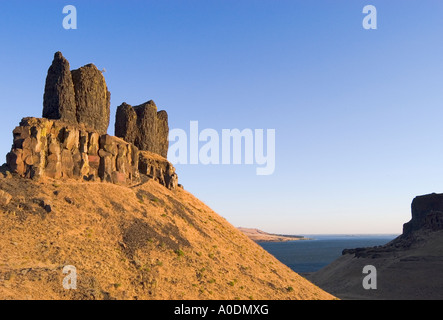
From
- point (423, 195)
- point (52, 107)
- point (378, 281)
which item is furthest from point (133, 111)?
point (423, 195)

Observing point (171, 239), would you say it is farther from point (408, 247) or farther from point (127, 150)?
point (408, 247)

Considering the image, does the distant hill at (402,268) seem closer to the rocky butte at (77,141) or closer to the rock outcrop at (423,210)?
the rock outcrop at (423,210)

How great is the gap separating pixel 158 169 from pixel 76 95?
1226 centimetres

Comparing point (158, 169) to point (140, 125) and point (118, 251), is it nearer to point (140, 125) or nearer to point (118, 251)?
point (140, 125)

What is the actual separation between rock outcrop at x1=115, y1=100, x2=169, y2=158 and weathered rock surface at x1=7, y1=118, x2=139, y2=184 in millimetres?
5327

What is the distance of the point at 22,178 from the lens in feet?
102

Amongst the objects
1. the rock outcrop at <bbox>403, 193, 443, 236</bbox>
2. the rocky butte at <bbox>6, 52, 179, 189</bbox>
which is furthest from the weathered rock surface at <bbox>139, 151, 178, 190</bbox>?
the rock outcrop at <bbox>403, 193, 443, 236</bbox>

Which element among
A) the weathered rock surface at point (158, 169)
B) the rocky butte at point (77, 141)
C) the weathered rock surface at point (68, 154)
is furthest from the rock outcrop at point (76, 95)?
the weathered rock surface at point (158, 169)

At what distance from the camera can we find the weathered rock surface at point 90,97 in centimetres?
3741

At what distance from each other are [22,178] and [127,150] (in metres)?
Answer: 11.5

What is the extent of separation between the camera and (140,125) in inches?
1820

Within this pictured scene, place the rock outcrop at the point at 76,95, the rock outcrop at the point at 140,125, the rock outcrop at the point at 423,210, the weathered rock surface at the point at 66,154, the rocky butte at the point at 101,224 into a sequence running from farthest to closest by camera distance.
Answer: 1. the rock outcrop at the point at 423,210
2. the rock outcrop at the point at 140,125
3. the rock outcrop at the point at 76,95
4. the weathered rock surface at the point at 66,154
5. the rocky butte at the point at 101,224
